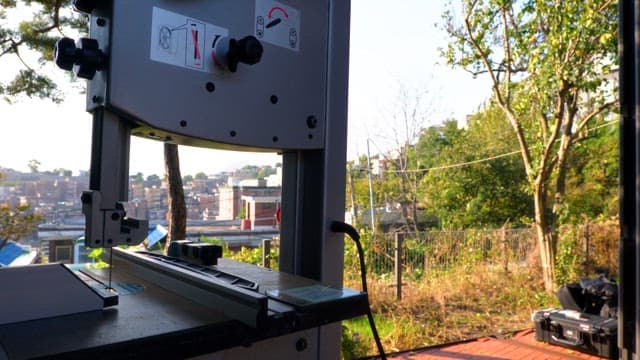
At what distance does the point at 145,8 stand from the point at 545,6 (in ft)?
16.8

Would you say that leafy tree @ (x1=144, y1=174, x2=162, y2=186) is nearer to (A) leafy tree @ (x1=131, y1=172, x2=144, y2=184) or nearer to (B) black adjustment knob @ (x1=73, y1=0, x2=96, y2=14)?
(A) leafy tree @ (x1=131, y1=172, x2=144, y2=184)

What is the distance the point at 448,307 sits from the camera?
4875 millimetres

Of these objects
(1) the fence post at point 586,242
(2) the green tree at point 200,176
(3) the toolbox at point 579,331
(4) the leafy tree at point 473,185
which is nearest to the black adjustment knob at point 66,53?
(2) the green tree at point 200,176

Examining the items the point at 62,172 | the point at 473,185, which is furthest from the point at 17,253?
the point at 473,185

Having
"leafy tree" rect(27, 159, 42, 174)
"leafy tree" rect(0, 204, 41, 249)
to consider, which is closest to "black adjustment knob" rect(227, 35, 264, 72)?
"leafy tree" rect(27, 159, 42, 174)

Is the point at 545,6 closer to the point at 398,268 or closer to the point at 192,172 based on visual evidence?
the point at 398,268

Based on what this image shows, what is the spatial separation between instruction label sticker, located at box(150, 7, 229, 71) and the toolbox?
138 inches

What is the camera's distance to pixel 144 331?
0.72 meters

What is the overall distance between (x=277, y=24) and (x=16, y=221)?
3.27m

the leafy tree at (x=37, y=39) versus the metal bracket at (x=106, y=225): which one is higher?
the leafy tree at (x=37, y=39)

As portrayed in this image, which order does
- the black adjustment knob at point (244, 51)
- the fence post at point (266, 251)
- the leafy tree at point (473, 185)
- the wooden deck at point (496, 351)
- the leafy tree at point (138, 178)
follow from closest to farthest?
1. the black adjustment knob at point (244, 51)
2. the leafy tree at point (138, 178)
3. the wooden deck at point (496, 351)
4. the fence post at point (266, 251)
5. the leafy tree at point (473, 185)

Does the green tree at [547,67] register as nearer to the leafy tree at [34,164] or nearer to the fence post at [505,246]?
the fence post at [505,246]

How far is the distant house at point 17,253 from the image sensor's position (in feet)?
10.9

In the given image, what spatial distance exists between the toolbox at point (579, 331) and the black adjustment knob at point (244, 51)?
3.45 metres
